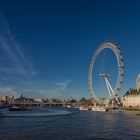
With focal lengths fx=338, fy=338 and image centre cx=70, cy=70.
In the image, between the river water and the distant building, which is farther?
the distant building

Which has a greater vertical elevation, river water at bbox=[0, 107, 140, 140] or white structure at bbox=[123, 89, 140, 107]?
white structure at bbox=[123, 89, 140, 107]

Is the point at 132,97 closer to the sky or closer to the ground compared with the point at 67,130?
closer to the sky

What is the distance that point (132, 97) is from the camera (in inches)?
6693

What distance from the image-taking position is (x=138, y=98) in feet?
536

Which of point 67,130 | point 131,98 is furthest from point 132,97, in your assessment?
point 67,130

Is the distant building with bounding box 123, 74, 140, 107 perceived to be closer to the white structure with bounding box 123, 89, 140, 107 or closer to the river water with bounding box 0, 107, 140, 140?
the white structure with bounding box 123, 89, 140, 107

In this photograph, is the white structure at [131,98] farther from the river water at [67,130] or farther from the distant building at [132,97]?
the river water at [67,130]

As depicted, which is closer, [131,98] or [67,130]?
[67,130]

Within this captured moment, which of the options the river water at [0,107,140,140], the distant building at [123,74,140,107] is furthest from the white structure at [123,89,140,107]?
the river water at [0,107,140,140]

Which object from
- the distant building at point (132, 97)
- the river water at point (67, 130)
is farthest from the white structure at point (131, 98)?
the river water at point (67, 130)

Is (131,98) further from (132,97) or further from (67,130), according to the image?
(67,130)

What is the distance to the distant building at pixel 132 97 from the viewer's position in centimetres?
16525

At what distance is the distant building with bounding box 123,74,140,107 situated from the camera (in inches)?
6506

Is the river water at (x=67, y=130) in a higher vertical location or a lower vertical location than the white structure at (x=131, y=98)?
lower
